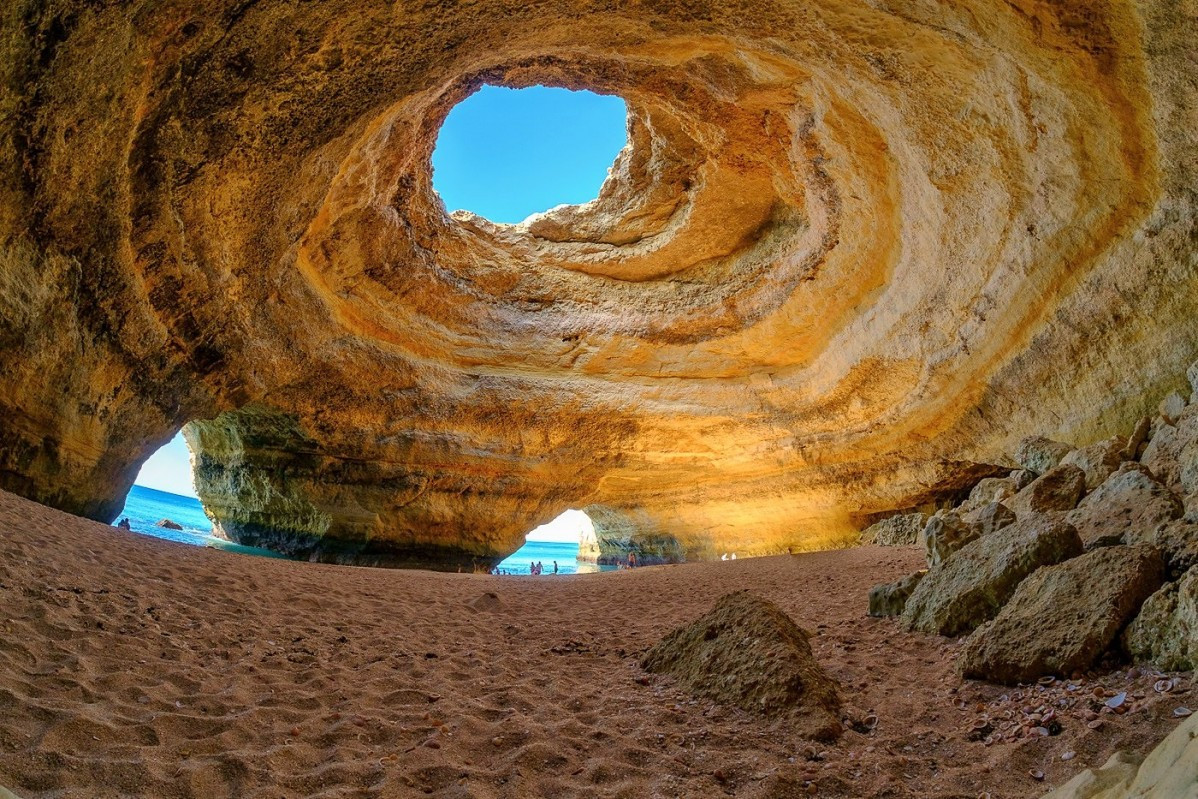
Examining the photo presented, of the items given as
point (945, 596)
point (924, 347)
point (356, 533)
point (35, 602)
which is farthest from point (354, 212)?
point (945, 596)

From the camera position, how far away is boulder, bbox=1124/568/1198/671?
3006 millimetres

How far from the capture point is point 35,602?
428 cm

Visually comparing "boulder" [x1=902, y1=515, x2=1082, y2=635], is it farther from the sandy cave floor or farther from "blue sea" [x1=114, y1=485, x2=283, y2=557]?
"blue sea" [x1=114, y1=485, x2=283, y2=557]

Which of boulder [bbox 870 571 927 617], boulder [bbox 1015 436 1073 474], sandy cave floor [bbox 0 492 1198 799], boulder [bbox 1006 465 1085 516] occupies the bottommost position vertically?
sandy cave floor [bbox 0 492 1198 799]

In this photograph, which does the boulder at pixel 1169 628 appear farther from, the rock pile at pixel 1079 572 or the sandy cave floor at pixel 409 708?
the sandy cave floor at pixel 409 708

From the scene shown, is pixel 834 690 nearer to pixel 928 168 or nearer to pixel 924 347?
pixel 928 168

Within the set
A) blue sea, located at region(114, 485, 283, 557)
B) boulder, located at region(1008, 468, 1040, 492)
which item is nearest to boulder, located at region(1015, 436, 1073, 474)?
boulder, located at region(1008, 468, 1040, 492)

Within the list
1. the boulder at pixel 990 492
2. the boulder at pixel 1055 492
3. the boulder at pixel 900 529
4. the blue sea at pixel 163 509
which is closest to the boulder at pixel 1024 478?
the boulder at pixel 990 492

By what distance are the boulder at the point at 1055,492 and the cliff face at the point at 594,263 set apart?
2.54 metres

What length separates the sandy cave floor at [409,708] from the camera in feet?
9.04

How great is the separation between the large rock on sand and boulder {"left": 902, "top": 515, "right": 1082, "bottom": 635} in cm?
120

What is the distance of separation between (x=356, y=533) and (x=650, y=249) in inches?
365

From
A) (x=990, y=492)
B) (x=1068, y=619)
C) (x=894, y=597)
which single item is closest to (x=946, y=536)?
(x=894, y=597)

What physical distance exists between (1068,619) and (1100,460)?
3.96 metres
